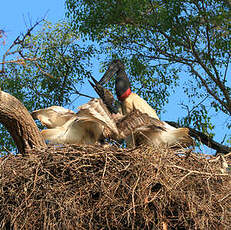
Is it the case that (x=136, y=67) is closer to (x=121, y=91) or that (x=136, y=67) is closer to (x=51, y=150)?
(x=121, y=91)

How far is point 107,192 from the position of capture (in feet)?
19.7

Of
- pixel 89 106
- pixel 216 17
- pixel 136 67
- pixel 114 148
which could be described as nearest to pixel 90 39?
pixel 136 67

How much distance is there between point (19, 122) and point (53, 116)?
176 centimetres

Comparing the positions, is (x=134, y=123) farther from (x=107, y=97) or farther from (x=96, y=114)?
(x=107, y=97)

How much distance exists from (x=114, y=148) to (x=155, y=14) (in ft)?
21.7

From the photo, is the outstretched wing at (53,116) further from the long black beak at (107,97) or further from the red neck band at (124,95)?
the red neck band at (124,95)

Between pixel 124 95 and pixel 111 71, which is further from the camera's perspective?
pixel 111 71

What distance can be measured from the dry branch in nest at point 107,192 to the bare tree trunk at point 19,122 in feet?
0.73

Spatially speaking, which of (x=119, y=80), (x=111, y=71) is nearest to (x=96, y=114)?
(x=119, y=80)

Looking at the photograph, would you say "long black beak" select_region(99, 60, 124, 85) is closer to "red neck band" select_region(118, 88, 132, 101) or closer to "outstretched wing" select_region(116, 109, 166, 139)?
"red neck band" select_region(118, 88, 132, 101)

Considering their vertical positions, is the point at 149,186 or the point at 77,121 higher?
the point at 77,121

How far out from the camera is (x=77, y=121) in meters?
7.57

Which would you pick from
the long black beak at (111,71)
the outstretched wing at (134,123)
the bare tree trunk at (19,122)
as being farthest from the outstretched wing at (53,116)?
the long black beak at (111,71)

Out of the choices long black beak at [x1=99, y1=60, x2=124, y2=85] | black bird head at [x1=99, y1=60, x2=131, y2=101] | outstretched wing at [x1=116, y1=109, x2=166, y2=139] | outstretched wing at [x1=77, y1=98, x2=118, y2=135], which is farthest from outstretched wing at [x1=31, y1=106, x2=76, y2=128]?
long black beak at [x1=99, y1=60, x2=124, y2=85]
